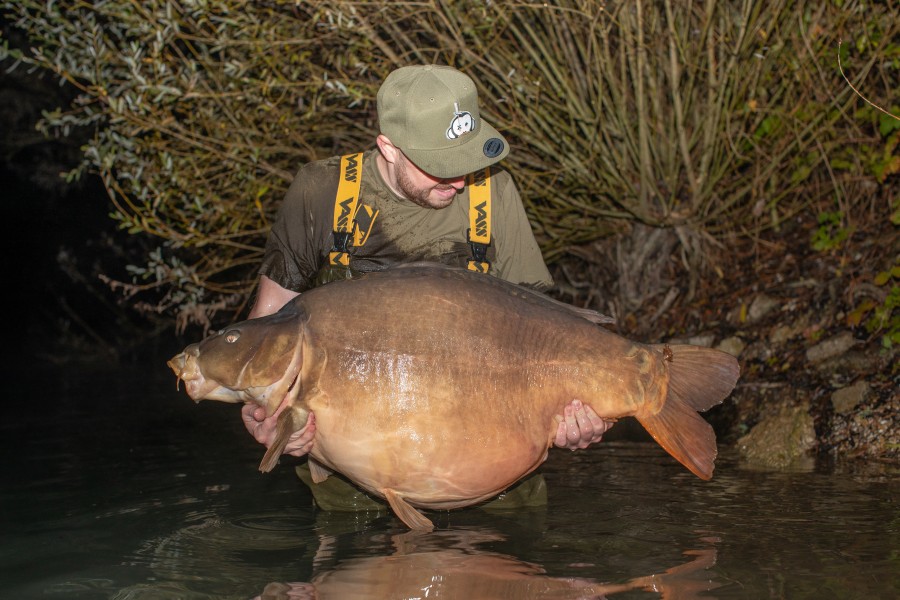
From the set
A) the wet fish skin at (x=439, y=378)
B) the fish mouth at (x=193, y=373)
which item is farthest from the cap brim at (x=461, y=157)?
the fish mouth at (x=193, y=373)

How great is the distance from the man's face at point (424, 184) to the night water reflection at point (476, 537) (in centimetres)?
129

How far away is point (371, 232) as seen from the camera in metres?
3.96

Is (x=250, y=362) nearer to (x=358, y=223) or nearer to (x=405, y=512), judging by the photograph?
(x=405, y=512)

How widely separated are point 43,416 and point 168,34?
3609 millimetres

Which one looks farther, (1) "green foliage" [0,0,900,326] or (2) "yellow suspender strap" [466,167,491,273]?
(1) "green foliage" [0,0,900,326]

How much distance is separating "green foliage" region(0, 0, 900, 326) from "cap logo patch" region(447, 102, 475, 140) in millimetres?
2132

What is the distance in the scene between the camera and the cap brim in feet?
11.5

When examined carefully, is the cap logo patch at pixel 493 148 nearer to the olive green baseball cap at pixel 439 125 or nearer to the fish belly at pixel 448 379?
the olive green baseball cap at pixel 439 125

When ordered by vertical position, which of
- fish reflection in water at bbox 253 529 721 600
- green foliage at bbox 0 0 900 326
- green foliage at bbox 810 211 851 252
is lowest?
fish reflection in water at bbox 253 529 721 600

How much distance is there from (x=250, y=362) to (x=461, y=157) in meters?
1.04

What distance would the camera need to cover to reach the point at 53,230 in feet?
48.9

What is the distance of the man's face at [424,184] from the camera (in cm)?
375

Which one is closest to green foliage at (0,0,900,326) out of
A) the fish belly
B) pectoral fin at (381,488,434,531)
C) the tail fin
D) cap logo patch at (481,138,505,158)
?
cap logo patch at (481,138,505,158)

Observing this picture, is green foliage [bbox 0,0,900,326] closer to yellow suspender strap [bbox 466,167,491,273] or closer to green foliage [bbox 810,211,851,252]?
green foliage [bbox 810,211,851,252]
